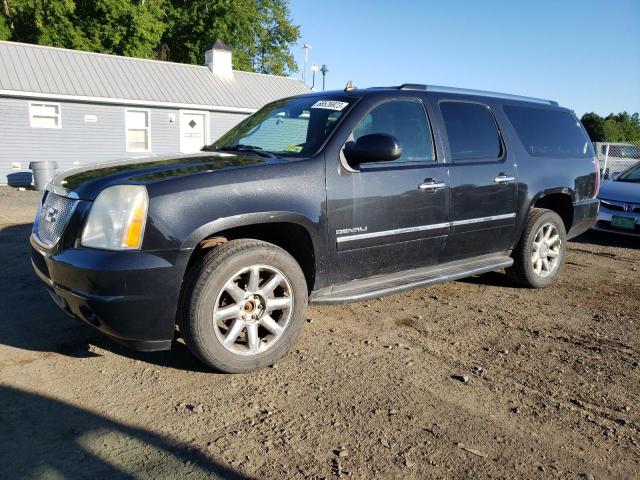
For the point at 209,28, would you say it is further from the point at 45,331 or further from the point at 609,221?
the point at 45,331

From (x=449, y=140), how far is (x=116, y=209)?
2787 millimetres

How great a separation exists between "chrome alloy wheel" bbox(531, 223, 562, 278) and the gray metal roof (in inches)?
628

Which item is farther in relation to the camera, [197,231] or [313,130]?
[313,130]

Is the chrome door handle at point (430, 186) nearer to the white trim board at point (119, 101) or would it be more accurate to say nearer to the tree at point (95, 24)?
the white trim board at point (119, 101)

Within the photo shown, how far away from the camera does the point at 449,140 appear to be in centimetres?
449

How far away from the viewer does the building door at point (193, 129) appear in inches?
776

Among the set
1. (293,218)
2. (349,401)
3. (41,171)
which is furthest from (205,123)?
(349,401)

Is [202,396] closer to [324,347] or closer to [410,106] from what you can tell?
[324,347]

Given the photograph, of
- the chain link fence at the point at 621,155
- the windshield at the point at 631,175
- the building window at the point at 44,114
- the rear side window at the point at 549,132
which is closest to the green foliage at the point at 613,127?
the chain link fence at the point at 621,155

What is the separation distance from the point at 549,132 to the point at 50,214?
4762 millimetres

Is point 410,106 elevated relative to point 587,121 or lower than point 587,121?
lower

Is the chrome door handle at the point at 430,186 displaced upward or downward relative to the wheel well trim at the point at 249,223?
upward

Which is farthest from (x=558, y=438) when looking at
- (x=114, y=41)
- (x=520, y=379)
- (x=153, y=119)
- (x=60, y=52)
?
(x=114, y=41)

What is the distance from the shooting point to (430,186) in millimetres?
4207
